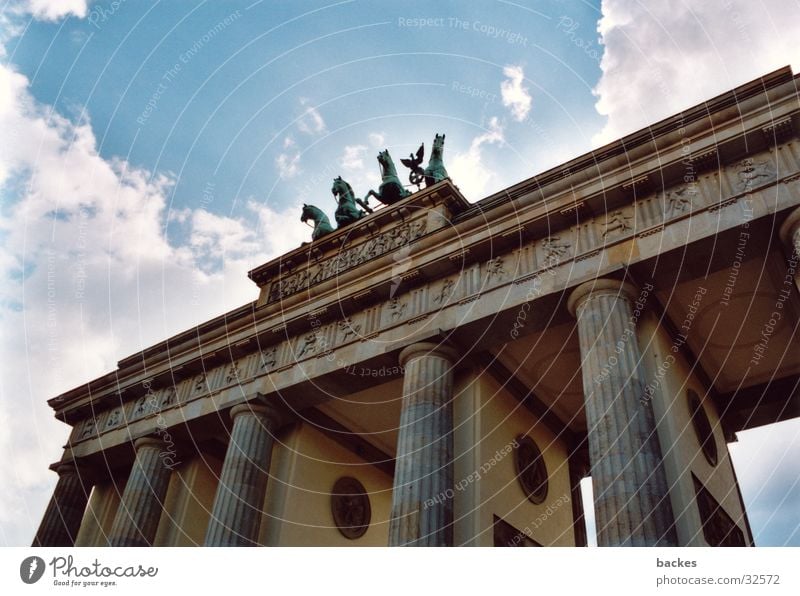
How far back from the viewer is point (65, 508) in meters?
21.6

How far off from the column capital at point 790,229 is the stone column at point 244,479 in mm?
12926

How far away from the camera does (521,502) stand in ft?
52.9

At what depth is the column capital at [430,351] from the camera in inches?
597

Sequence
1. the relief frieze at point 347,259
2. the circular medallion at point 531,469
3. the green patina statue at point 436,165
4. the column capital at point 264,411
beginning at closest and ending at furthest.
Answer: the circular medallion at point 531,469, the column capital at point 264,411, the relief frieze at point 347,259, the green patina statue at point 436,165

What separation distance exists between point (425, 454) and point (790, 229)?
8.13 m

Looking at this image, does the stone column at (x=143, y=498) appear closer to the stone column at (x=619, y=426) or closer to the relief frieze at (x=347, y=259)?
the relief frieze at (x=347, y=259)

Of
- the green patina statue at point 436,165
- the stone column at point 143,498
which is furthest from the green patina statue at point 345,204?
the stone column at point 143,498

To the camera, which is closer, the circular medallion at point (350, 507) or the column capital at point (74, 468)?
the circular medallion at point (350, 507)

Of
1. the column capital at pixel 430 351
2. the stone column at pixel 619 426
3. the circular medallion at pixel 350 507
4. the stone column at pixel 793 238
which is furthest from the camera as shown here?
the circular medallion at pixel 350 507

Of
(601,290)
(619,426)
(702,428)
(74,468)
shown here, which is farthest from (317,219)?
(619,426)

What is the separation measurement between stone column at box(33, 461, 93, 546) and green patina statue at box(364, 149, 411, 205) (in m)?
13.6

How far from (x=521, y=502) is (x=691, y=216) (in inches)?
310
